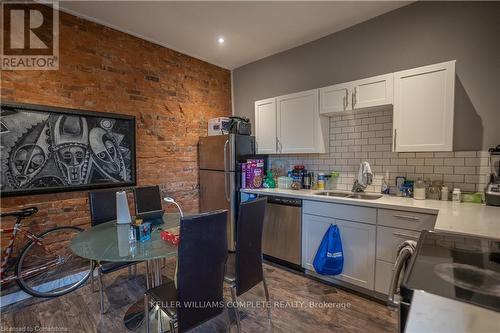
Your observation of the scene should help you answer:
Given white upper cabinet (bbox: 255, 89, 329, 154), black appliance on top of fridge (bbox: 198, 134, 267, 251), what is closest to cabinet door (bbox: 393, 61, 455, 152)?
white upper cabinet (bbox: 255, 89, 329, 154)

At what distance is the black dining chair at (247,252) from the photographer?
172 cm

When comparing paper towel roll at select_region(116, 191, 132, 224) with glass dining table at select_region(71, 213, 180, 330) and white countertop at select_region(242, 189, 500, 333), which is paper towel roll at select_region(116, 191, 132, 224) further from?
white countertop at select_region(242, 189, 500, 333)

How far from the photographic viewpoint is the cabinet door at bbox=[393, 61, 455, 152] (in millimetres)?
2104

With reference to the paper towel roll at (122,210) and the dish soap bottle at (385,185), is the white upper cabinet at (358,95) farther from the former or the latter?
the paper towel roll at (122,210)

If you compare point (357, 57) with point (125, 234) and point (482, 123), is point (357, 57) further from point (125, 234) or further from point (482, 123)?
point (125, 234)

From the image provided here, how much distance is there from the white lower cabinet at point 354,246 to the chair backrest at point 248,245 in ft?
3.03

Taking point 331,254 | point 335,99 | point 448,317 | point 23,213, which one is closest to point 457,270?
point 448,317

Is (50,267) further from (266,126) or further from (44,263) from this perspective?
(266,126)

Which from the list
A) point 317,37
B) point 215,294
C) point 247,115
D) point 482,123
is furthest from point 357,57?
point 215,294

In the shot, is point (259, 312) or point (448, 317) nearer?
point (448, 317)

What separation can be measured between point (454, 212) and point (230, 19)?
111 inches

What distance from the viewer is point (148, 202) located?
2604 millimetres

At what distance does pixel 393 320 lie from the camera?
199 cm

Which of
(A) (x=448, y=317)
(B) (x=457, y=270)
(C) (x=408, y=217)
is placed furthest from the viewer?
(C) (x=408, y=217)
